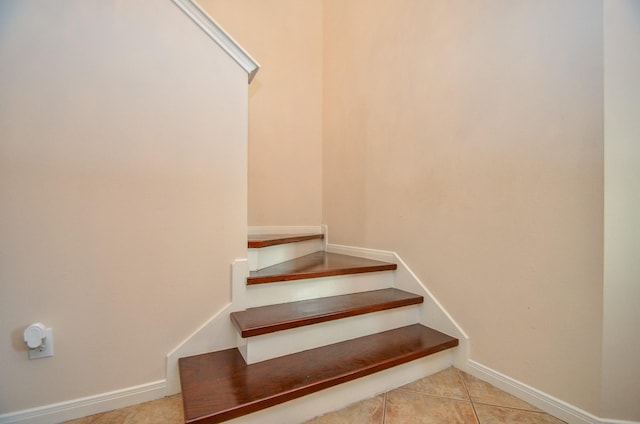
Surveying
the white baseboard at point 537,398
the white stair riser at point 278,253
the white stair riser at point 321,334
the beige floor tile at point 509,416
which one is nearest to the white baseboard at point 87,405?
the white stair riser at point 321,334

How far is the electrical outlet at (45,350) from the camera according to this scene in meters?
0.98

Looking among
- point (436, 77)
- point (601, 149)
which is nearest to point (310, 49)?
point (436, 77)

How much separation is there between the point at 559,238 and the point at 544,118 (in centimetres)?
49

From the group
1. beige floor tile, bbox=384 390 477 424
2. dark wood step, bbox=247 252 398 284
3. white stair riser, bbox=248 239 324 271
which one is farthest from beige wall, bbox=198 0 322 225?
beige floor tile, bbox=384 390 477 424

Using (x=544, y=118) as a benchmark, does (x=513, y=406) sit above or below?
below

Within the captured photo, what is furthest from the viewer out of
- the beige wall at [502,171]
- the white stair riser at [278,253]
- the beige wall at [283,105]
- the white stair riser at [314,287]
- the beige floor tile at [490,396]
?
the beige wall at [283,105]

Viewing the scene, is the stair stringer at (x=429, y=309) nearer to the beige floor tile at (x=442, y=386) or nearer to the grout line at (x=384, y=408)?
the beige floor tile at (x=442, y=386)

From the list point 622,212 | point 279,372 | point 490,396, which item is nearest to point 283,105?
point 279,372

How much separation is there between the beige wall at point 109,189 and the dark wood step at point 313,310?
20cm

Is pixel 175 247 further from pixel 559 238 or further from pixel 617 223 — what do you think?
pixel 617 223

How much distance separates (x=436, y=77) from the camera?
155 centimetres

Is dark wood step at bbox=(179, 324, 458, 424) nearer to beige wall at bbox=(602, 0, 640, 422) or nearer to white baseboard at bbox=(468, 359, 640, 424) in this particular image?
white baseboard at bbox=(468, 359, 640, 424)

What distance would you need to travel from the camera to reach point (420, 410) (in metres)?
1.08

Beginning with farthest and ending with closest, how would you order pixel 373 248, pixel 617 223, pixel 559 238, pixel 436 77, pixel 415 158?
1. pixel 373 248
2. pixel 415 158
3. pixel 436 77
4. pixel 559 238
5. pixel 617 223
